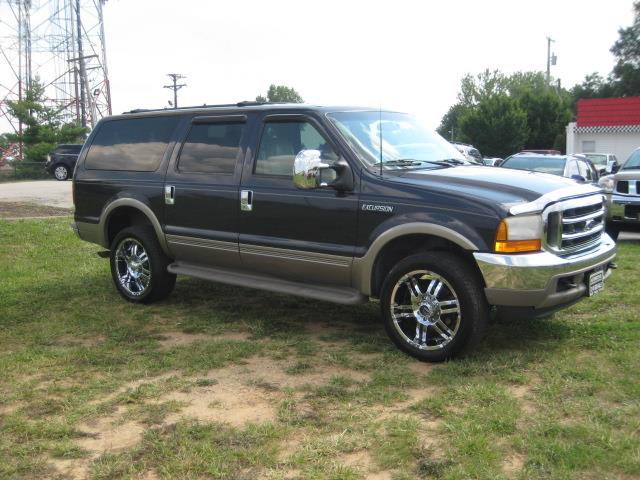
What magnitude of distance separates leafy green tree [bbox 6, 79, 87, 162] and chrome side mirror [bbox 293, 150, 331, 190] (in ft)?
104

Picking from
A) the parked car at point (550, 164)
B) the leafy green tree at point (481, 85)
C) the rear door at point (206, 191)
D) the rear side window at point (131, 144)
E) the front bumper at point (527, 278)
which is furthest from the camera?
the leafy green tree at point (481, 85)

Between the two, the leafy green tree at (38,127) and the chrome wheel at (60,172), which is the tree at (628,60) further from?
the chrome wheel at (60,172)

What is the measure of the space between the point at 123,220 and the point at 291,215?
2.56m

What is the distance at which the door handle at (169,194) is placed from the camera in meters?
6.37

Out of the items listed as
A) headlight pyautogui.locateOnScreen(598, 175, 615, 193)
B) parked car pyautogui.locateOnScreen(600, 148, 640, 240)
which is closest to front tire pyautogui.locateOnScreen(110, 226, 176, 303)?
parked car pyautogui.locateOnScreen(600, 148, 640, 240)

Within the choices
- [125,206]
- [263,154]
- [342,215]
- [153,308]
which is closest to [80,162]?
[125,206]

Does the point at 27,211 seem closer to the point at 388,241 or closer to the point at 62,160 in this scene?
the point at 388,241

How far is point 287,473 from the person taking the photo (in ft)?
10.8

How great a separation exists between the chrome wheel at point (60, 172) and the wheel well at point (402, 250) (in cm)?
2668

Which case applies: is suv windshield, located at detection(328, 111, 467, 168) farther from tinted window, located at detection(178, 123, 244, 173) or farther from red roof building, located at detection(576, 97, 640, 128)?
red roof building, located at detection(576, 97, 640, 128)

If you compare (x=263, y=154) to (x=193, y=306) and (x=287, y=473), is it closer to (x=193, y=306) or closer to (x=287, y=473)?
(x=193, y=306)

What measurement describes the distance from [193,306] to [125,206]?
4.03ft

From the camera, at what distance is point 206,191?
609 cm

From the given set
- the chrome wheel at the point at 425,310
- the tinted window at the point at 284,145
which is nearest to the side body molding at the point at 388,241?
the chrome wheel at the point at 425,310
